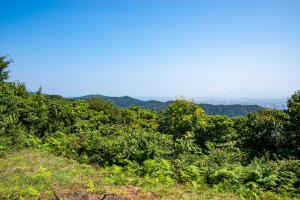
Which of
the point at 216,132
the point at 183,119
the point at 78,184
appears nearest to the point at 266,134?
the point at 216,132

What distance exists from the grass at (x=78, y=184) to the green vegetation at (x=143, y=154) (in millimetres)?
33

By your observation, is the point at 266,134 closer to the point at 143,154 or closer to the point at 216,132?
the point at 216,132

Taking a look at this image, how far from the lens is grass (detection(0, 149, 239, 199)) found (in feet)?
36.1

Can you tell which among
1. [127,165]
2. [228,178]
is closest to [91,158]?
[127,165]

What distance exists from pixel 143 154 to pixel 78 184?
175 inches

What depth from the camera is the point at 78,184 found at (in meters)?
12.1

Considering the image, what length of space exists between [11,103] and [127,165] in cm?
1000

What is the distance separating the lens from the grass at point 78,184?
1102 cm

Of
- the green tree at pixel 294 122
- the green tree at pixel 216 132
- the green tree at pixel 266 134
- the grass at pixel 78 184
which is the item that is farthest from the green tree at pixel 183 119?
the grass at pixel 78 184

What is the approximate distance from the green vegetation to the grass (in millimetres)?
Answer: 33

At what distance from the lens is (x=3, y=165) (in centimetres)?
1512

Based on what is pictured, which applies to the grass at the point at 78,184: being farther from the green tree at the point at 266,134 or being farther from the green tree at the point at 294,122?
the green tree at the point at 294,122

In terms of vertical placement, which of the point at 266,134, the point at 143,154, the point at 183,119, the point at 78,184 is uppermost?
the point at 183,119

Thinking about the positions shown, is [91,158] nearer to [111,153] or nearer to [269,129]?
[111,153]
